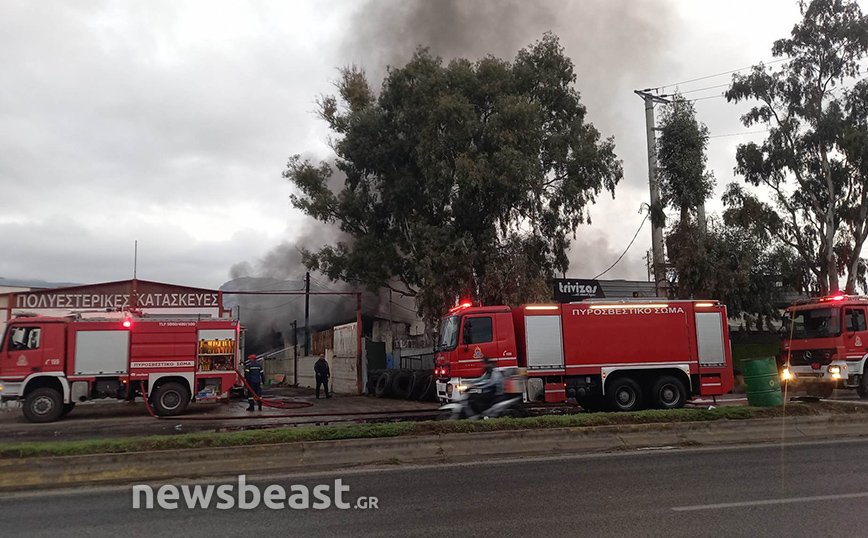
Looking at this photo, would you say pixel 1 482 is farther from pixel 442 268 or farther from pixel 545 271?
pixel 545 271

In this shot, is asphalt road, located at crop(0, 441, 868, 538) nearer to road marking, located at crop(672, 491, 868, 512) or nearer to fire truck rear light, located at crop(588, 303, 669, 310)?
road marking, located at crop(672, 491, 868, 512)

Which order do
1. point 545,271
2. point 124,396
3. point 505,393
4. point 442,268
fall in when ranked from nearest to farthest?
point 505,393, point 124,396, point 442,268, point 545,271

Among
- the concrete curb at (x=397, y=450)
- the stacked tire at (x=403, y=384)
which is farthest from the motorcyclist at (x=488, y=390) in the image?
the stacked tire at (x=403, y=384)

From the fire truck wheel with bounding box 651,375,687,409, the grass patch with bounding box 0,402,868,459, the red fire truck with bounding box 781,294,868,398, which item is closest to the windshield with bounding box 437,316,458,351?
the grass patch with bounding box 0,402,868,459

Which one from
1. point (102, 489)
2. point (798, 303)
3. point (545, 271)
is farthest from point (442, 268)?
point (102, 489)

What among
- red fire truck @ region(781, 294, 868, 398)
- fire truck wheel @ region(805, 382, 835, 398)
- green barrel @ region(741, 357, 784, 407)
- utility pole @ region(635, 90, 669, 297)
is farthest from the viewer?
utility pole @ region(635, 90, 669, 297)

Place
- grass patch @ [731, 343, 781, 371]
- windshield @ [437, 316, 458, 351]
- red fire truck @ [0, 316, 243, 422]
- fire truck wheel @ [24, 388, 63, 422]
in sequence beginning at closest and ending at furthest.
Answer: windshield @ [437, 316, 458, 351], fire truck wheel @ [24, 388, 63, 422], red fire truck @ [0, 316, 243, 422], grass patch @ [731, 343, 781, 371]

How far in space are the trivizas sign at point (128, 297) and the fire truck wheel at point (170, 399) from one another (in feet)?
18.8

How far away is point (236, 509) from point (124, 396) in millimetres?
12964

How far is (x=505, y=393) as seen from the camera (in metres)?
11.7

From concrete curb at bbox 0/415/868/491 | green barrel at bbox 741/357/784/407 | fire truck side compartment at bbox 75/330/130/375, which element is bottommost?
concrete curb at bbox 0/415/868/491

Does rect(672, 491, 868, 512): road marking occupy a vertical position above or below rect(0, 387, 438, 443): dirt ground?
below

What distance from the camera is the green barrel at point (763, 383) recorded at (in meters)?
12.3

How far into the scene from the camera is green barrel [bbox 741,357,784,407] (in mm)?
12273
